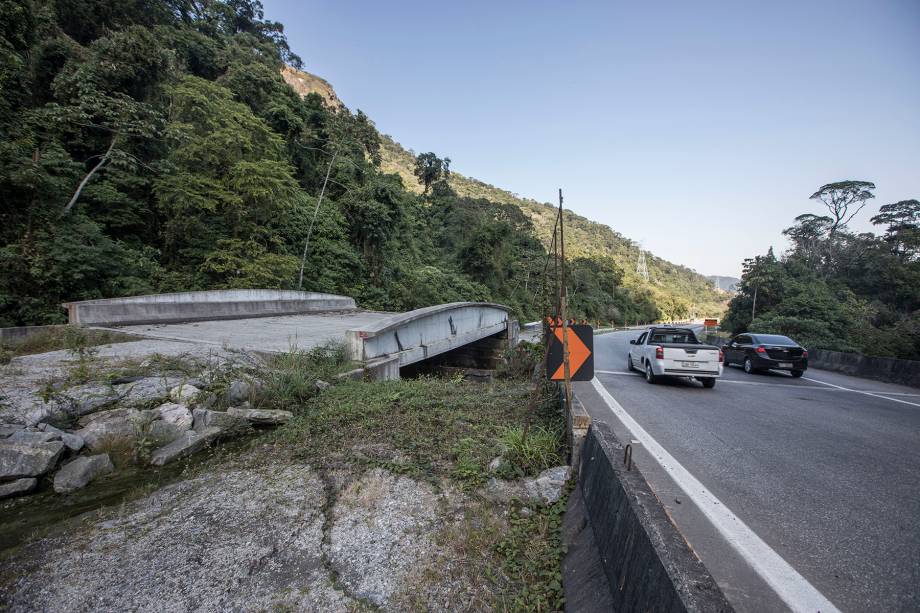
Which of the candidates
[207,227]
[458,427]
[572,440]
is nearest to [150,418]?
[458,427]

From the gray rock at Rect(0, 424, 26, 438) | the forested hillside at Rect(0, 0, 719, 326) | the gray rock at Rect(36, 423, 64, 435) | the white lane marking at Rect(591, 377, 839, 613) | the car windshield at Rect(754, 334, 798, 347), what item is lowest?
the white lane marking at Rect(591, 377, 839, 613)

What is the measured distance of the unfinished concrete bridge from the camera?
346 inches

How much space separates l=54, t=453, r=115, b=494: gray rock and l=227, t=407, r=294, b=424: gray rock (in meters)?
1.34

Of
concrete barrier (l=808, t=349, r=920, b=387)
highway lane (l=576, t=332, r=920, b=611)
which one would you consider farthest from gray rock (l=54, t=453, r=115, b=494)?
concrete barrier (l=808, t=349, r=920, b=387)

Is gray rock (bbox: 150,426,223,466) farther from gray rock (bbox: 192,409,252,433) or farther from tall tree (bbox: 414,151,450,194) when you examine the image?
tall tree (bbox: 414,151,450,194)

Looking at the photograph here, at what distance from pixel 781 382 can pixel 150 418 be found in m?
14.4

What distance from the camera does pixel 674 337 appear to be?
10336mm

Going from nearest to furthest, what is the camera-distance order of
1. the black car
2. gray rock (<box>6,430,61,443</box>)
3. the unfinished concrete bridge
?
gray rock (<box>6,430,61,443</box>)
the unfinished concrete bridge
the black car

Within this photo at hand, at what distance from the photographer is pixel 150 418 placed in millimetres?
4680

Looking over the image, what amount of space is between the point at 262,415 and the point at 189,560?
Answer: 284 centimetres

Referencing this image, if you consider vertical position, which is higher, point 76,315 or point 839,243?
point 839,243

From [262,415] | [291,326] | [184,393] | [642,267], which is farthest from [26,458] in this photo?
[642,267]

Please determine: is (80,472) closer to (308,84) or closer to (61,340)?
(61,340)

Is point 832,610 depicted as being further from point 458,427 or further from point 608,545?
point 458,427
